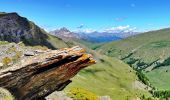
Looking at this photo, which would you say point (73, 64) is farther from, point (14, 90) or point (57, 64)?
point (14, 90)

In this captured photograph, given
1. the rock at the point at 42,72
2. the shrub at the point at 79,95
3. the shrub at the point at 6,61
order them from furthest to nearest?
the shrub at the point at 79,95 < the shrub at the point at 6,61 < the rock at the point at 42,72

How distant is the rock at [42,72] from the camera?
116 feet

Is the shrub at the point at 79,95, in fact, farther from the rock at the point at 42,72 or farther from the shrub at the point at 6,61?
the shrub at the point at 6,61

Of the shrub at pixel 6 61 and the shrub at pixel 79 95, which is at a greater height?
the shrub at pixel 6 61

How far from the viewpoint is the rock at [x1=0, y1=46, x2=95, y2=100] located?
116 ft

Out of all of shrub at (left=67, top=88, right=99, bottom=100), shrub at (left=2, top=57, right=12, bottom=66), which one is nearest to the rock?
shrub at (left=2, top=57, right=12, bottom=66)

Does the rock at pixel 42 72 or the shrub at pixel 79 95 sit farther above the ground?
the rock at pixel 42 72

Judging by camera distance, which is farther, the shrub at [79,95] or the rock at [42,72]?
the shrub at [79,95]

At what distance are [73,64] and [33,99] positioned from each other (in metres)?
5.90

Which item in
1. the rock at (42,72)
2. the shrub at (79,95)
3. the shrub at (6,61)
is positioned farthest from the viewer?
the shrub at (79,95)

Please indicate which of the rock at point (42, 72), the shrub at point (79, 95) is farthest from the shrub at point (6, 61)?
the shrub at point (79, 95)

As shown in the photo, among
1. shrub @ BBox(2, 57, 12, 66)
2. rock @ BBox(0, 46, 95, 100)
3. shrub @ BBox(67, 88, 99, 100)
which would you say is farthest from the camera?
shrub @ BBox(67, 88, 99, 100)

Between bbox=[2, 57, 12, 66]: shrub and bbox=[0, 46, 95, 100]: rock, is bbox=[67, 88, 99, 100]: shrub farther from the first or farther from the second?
bbox=[2, 57, 12, 66]: shrub

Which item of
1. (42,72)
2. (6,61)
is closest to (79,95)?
(42,72)
